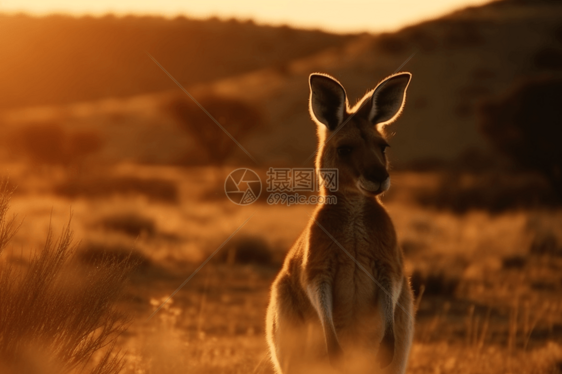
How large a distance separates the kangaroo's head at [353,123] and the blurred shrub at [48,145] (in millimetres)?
29464

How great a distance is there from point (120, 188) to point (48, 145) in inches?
411

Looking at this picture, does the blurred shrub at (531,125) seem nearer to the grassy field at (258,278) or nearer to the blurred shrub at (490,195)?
the blurred shrub at (490,195)

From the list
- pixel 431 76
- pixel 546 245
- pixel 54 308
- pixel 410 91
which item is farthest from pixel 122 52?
pixel 54 308

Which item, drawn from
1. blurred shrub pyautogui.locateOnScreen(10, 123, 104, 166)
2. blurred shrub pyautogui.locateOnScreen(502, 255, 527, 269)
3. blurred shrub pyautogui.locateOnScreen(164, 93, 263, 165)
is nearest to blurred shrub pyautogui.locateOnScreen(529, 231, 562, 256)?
blurred shrub pyautogui.locateOnScreen(502, 255, 527, 269)

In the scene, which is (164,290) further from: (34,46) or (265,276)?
(34,46)

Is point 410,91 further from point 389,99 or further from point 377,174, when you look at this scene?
point 377,174

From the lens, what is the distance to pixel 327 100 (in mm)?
4391

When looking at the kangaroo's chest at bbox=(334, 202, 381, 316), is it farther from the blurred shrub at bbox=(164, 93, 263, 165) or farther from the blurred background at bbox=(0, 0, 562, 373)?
the blurred shrub at bbox=(164, 93, 263, 165)

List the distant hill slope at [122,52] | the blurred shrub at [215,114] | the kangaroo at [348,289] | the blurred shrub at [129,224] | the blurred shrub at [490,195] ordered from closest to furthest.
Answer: the kangaroo at [348,289] < the blurred shrub at [129,224] < the blurred shrub at [490,195] < the blurred shrub at [215,114] < the distant hill slope at [122,52]

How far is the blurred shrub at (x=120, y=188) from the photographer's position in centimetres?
2192

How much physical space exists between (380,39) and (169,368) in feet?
159

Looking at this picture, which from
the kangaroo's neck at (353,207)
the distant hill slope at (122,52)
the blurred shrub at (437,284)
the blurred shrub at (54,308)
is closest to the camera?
the blurred shrub at (54,308)

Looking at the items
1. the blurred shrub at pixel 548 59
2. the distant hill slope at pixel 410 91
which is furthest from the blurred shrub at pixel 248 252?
the blurred shrub at pixel 548 59

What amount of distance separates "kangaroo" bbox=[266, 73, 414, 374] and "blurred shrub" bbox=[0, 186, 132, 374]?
1087 millimetres
